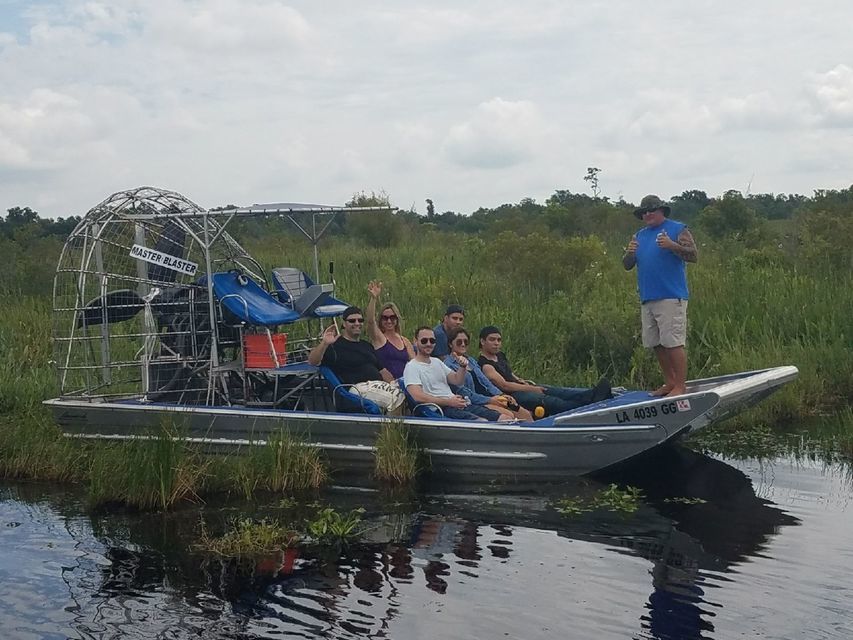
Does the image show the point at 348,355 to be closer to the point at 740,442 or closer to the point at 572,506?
the point at 572,506

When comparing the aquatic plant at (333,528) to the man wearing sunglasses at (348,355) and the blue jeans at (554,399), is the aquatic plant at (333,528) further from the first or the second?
the blue jeans at (554,399)

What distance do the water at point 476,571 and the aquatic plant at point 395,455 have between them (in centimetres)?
36

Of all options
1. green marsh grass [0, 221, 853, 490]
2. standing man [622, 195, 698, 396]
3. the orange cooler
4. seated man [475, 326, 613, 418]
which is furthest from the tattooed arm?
the orange cooler

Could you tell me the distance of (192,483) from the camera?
32.1 feet

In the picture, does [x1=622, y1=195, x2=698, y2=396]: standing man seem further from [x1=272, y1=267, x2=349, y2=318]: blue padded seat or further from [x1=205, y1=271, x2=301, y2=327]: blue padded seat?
[x1=205, y1=271, x2=301, y2=327]: blue padded seat

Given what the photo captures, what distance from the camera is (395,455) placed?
398 inches

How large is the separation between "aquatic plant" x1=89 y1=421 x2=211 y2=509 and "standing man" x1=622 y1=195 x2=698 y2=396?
4.23 metres

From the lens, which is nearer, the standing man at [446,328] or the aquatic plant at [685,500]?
the aquatic plant at [685,500]

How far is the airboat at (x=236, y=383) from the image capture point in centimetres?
1008

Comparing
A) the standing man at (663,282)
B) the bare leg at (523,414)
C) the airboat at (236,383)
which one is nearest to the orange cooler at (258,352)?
the airboat at (236,383)

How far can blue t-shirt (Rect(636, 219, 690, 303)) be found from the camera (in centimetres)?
1018

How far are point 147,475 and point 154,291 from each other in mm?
2393

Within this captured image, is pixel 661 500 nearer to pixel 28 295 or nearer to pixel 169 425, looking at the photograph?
pixel 169 425

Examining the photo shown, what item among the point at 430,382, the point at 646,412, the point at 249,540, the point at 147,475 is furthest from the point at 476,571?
the point at 147,475
